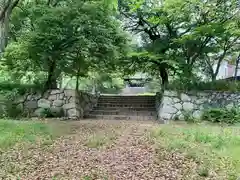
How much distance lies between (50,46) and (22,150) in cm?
429

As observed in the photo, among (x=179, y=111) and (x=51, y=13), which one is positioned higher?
(x=51, y=13)

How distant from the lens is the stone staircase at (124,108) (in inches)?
419

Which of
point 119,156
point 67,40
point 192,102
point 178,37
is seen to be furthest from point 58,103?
point 119,156

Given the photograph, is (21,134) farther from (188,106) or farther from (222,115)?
(222,115)

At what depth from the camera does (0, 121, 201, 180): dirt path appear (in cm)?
388

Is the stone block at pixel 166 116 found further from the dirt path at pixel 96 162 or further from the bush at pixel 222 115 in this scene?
the dirt path at pixel 96 162

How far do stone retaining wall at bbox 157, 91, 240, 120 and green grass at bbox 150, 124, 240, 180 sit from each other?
3140 millimetres

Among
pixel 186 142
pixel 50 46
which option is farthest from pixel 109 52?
pixel 186 142

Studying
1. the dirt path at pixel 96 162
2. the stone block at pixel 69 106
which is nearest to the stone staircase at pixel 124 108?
the stone block at pixel 69 106

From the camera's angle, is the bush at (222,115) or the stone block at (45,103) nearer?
the bush at (222,115)

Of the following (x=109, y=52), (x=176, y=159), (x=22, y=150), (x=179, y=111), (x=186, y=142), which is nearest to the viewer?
(x=176, y=159)

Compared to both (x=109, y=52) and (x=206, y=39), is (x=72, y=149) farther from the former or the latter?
(x=206, y=39)

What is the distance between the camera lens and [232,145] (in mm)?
5215

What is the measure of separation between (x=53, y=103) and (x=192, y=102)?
457cm
